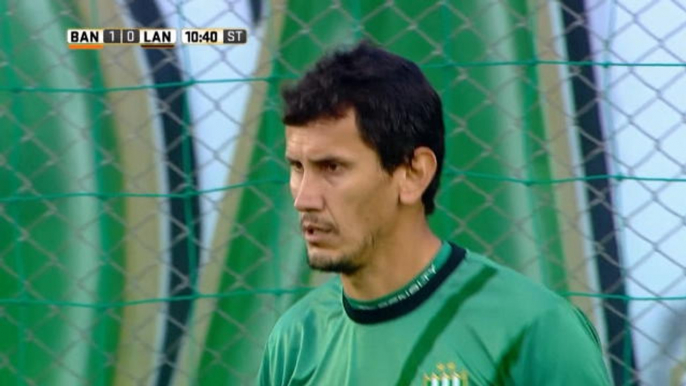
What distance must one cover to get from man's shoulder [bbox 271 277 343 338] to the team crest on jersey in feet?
0.91

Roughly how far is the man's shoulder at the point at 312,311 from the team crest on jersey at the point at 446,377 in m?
0.28

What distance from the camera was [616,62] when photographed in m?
4.12

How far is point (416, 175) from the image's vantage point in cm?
288

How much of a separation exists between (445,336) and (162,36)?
1.72m

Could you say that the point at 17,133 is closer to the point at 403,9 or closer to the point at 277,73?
the point at 277,73

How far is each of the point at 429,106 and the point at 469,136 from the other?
49.0 inches

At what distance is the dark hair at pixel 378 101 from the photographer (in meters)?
2.81

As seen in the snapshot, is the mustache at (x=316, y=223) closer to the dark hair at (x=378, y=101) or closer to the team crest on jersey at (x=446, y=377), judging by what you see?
the dark hair at (x=378, y=101)

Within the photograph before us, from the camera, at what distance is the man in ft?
8.86

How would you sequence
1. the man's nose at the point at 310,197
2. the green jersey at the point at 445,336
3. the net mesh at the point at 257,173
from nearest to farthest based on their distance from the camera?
the green jersey at the point at 445,336 < the man's nose at the point at 310,197 < the net mesh at the point at 257,173

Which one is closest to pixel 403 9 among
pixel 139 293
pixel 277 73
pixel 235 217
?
pixel 277 73

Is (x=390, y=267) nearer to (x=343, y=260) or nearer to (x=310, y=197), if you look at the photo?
(x=343, y=260)

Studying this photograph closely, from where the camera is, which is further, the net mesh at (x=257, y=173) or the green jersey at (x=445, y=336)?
the net mesh at (x=257, y=173)

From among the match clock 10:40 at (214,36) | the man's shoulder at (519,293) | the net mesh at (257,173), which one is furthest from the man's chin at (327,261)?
the match clock 10:40 at (214,36)
